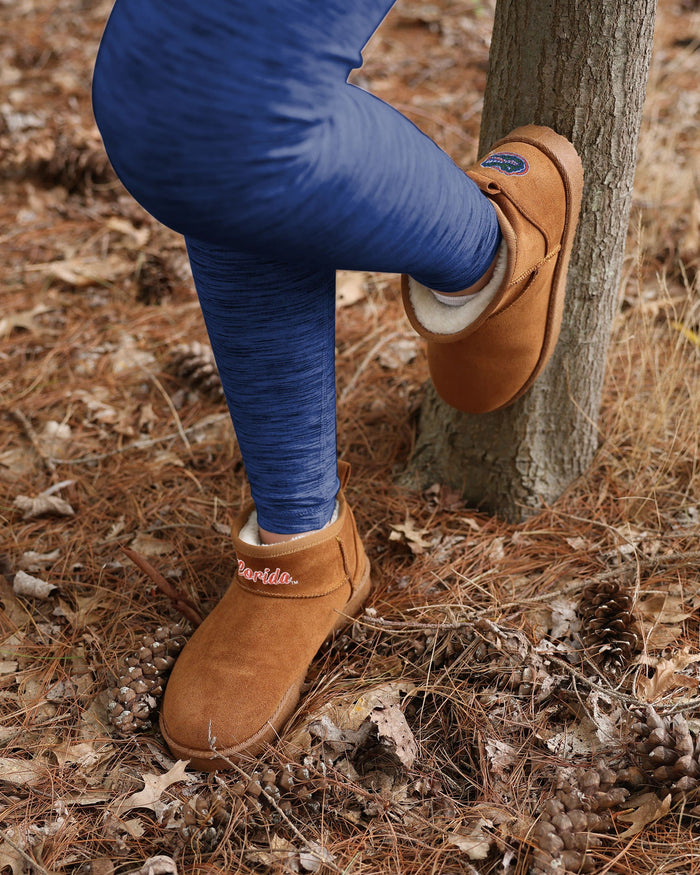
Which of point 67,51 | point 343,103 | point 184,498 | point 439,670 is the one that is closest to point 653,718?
point 439,670

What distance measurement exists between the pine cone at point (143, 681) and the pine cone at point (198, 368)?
2.55 feet

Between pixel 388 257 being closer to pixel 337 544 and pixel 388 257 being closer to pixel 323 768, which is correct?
pixel 337 544

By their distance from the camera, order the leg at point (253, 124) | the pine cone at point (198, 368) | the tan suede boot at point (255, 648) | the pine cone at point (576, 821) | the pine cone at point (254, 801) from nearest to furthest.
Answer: the leg at point (253, 124) < the pine cone at point (576, 821) < the pine cone at point (254, 801) < the tan suede boot at point (255, 648) < the pine cone at point (198, 368)

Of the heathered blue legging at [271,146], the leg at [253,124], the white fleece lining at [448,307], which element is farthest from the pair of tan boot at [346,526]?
the leg at [253,124]

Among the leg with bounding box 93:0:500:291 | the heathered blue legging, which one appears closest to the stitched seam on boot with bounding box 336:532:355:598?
the heathered blue legging

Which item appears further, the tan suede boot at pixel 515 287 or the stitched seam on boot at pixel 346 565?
the stitched seam on boot at pixel 346 565

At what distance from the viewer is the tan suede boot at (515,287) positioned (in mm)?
1085

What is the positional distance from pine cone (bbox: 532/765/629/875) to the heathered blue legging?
2.45 feet

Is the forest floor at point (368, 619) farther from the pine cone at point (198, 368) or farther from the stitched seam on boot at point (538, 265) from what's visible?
the stitched seam on boot at point (538, 265)

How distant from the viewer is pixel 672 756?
3.23 feet

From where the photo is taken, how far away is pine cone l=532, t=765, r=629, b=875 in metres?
0.95

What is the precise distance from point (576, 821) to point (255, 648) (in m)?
0.54

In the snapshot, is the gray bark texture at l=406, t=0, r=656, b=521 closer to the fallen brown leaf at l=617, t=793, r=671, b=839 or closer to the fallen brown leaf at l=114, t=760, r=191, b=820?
the fallen brown leaf at l=617, t=793, r=671, b=839

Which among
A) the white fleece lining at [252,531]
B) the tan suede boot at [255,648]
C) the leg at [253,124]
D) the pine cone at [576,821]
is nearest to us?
the leg at [253,124]
